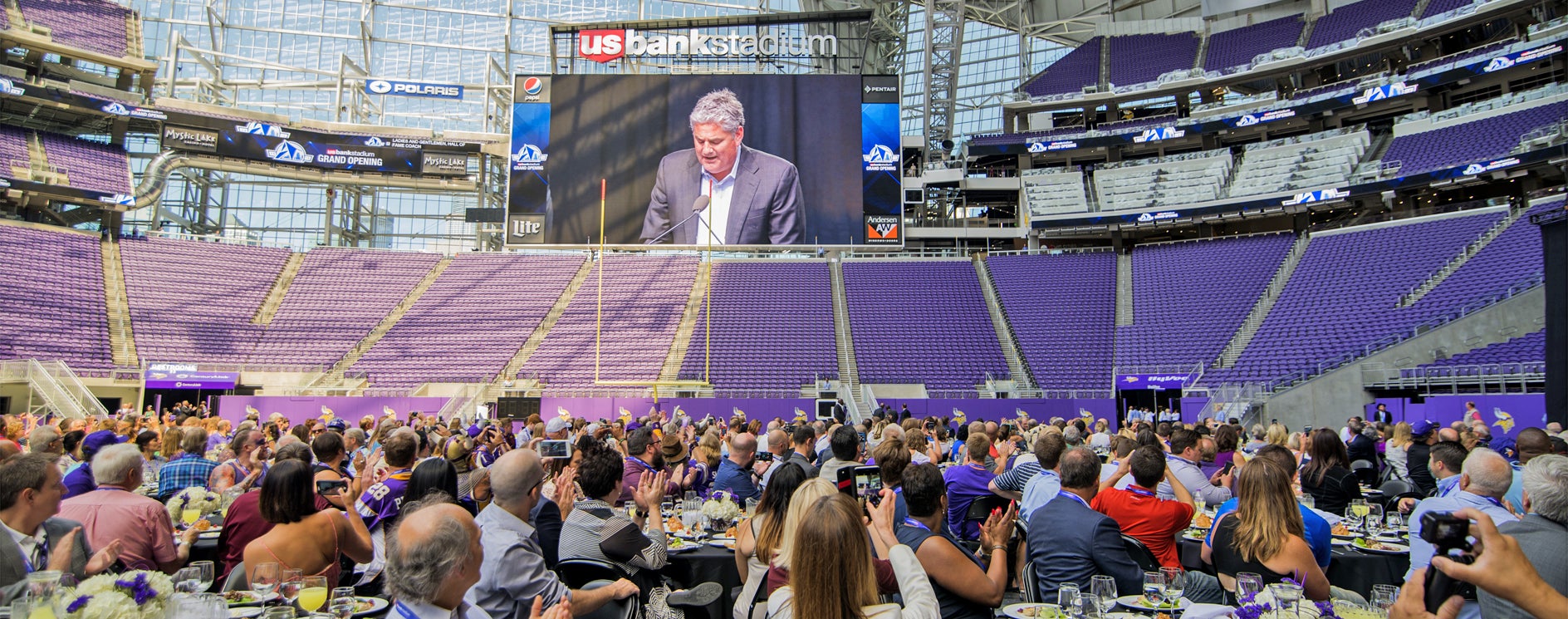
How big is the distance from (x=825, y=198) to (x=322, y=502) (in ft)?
94.7

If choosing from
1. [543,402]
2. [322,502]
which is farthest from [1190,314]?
[322,502]

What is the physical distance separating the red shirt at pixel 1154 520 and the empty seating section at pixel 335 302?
30500 millimetres

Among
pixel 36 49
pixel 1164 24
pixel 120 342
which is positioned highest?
pixel 1164 24

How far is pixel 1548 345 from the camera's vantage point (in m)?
13.9

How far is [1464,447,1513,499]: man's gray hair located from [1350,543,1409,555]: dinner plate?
5.84 feet

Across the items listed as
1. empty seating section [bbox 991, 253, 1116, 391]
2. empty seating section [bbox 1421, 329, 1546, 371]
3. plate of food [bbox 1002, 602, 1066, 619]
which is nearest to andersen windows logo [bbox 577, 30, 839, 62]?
empty seating section [bbox 991, 253, 1116, 391]

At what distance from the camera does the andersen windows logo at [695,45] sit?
118ft

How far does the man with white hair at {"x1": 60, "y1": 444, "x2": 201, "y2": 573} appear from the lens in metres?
4.90

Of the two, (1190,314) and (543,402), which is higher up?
(1190,314)

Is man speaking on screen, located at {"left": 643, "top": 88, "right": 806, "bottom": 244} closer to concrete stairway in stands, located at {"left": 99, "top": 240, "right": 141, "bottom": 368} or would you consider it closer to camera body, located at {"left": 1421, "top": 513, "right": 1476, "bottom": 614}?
concrete stairway in stands, located at {"left": 99, "top": 240, "right": 141, "bottom": 368}

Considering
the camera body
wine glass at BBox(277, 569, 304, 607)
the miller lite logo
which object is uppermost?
the miller lite logo

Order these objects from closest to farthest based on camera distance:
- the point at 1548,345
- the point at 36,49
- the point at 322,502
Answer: the point at 322,502 < the point at 1548,345 < the point at 36,49

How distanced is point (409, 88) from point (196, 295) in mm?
11844

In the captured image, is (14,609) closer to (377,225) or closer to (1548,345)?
(1548,345)
